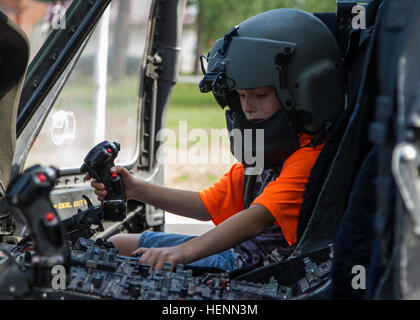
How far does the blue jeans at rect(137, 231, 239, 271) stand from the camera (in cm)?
205

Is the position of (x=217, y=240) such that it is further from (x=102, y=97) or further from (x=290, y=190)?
(x=102, y=97)

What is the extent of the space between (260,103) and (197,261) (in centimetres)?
64

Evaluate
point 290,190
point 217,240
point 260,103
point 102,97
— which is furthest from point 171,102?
point 217,240

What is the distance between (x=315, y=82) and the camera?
1977 mm

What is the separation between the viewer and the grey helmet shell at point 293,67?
6.44ft

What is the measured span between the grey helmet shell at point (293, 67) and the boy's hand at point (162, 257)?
66cm

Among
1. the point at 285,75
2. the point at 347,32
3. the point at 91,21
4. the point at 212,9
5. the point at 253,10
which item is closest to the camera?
the point at 285,75

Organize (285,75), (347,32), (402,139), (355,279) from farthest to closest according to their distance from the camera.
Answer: (347,32) → (285,75) → (355,279) → (402,139)

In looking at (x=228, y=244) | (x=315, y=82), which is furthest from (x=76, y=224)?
(x=315, y=82)

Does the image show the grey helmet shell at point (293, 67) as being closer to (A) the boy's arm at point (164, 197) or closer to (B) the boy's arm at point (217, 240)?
(B) the boy's arm at point (217, 240)

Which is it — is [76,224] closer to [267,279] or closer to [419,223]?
[267,279]

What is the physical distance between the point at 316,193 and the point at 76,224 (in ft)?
2.89

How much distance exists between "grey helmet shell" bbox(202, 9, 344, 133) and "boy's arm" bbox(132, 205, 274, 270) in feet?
1.38

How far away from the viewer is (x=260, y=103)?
6.64 feet
